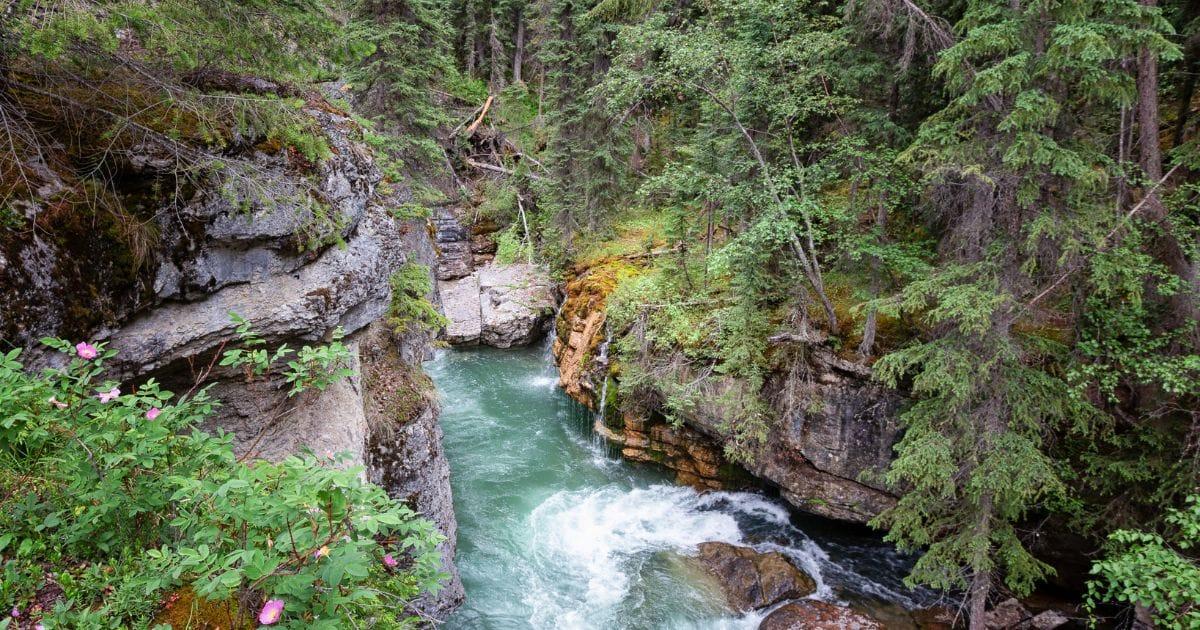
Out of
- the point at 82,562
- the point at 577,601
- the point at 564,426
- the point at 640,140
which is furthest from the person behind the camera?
the point at 640,140

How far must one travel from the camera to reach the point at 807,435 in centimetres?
1033

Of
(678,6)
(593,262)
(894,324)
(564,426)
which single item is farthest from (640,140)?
(894,324)

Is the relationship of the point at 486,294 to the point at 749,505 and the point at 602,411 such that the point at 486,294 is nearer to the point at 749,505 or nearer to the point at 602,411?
the point at 602,411

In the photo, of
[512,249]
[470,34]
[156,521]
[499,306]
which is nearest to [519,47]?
[470,34]

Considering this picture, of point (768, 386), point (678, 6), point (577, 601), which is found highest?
point (678, 6)

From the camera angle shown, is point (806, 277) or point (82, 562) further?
point (806, 277)

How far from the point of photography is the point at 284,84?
22.1 feet

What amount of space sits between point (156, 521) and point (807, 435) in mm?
9880

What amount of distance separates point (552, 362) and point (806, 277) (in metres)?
9.17

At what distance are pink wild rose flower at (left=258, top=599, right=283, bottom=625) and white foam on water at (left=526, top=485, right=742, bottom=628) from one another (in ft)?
25.2

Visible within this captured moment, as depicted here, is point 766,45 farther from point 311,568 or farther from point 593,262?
point 311,568

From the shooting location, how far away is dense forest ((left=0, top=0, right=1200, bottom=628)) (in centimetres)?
463

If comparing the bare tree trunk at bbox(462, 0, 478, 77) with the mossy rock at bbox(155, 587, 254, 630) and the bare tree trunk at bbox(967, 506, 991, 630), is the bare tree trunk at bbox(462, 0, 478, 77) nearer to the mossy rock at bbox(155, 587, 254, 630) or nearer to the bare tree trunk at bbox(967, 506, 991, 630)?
the bare tree trunk at bbox(967, 506, 991, 630)

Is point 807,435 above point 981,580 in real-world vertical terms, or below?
above
